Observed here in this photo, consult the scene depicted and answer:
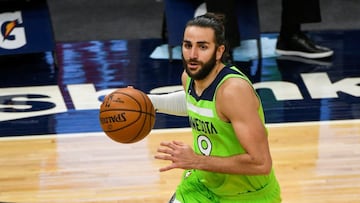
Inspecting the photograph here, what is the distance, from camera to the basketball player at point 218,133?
3.34 meters

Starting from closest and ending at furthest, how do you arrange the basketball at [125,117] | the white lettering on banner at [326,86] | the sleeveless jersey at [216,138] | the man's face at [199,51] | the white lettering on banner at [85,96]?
the man's face at [199,51] → the sleeveless jersey at [216,138] → the basketball at [125,117] → the white lettering on banner at [85,96] → the white lettering on banner at [326,86]

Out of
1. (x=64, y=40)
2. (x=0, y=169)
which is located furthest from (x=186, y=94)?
(x=64, y=40)

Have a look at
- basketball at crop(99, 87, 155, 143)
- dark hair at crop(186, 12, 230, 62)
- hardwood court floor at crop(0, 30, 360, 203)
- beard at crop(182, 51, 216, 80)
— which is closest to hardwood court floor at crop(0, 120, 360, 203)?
hardwood court floor at crop(0, 30, 360, 203)

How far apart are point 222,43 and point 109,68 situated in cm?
434

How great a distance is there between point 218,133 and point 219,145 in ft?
0.25

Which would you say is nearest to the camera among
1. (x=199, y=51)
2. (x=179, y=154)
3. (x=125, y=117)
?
(x=179, y=154)

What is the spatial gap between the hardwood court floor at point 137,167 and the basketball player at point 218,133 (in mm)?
1285

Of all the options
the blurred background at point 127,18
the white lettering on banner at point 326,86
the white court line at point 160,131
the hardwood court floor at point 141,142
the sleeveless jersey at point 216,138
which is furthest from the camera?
the blurred background at point 127,18

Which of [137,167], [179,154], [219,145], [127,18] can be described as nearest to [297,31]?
[127,18]

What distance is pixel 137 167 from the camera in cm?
547

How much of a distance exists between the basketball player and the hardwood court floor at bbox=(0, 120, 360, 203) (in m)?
1.28

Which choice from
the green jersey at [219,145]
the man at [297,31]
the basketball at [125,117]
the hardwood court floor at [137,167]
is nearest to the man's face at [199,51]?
the green jersey at [219,145]

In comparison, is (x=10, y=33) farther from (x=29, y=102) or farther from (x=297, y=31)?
(x=297, y=31)

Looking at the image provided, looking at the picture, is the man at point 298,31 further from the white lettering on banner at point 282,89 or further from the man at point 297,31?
the white lettering on banner at point 282,89
